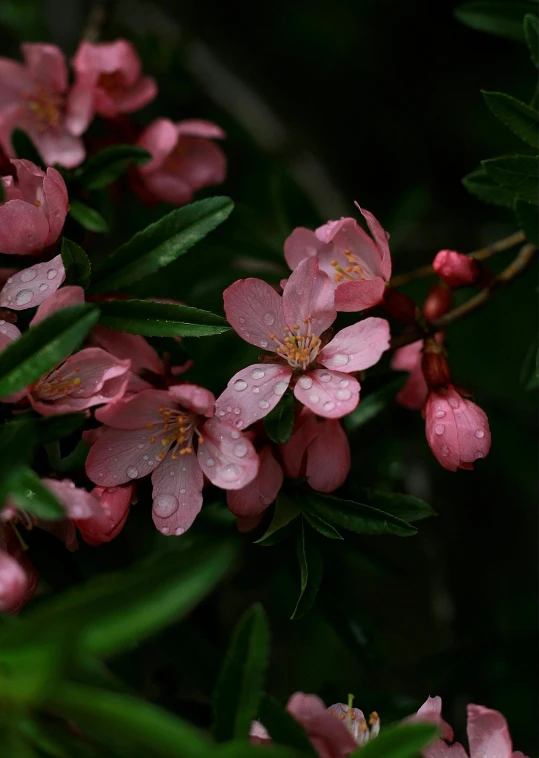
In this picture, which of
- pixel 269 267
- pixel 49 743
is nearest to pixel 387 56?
pixel 269 267

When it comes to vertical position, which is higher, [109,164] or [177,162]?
[109,164]

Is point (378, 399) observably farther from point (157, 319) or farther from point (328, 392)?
point (157, 319)

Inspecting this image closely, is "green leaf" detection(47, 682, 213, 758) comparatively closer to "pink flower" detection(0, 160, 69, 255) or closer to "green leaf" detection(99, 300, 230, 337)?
"green leaf" detection(99, 300, 230, 337)

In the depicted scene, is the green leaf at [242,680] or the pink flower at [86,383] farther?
the pink flower at [86,383]

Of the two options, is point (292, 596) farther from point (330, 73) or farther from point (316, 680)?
point (330, 73)

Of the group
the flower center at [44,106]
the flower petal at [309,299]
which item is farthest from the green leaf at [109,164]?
the flower petal at [309,299]

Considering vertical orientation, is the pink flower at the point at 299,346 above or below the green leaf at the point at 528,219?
below

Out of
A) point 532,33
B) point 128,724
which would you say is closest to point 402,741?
point 128,724

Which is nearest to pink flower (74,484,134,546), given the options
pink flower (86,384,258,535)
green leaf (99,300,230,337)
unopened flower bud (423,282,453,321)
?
pink flower (86,384,258,535)

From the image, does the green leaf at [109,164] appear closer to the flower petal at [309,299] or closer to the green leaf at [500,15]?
the flower petal at [309,299]
